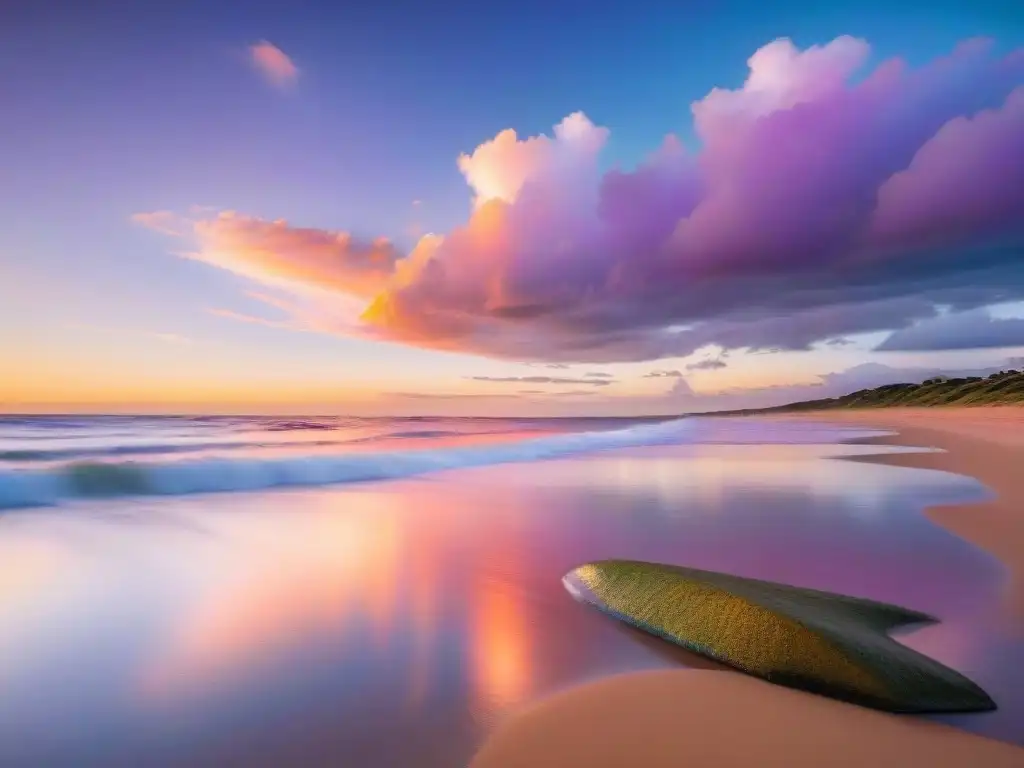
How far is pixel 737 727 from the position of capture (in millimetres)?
2980

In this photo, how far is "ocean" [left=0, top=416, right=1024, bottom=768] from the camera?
319 centimetres

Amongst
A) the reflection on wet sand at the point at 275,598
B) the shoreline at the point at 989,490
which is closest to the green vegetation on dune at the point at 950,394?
the shoreline at the point at 989,490

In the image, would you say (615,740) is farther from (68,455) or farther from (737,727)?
(68,455)

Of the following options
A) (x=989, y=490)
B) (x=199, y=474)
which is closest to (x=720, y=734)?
(x=989, y=490)

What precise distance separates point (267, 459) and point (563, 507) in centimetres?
1055

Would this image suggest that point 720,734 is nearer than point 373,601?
Yes

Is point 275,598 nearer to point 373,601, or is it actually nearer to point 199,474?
point 373,601

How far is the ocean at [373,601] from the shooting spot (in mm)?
3193

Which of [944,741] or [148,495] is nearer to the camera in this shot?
[944,741]

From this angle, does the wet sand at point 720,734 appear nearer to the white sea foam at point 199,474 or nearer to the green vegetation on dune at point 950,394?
the white sea foam at point 199,474

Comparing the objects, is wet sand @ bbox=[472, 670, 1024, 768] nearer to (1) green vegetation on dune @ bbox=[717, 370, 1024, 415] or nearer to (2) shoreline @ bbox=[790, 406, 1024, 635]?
(2) shoreline @ bbox=[790, 406, 1024, 635]

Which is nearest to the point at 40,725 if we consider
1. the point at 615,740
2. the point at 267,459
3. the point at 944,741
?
the point at 615,740

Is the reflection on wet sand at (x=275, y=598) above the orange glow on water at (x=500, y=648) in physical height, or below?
above

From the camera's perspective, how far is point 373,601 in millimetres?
5199
